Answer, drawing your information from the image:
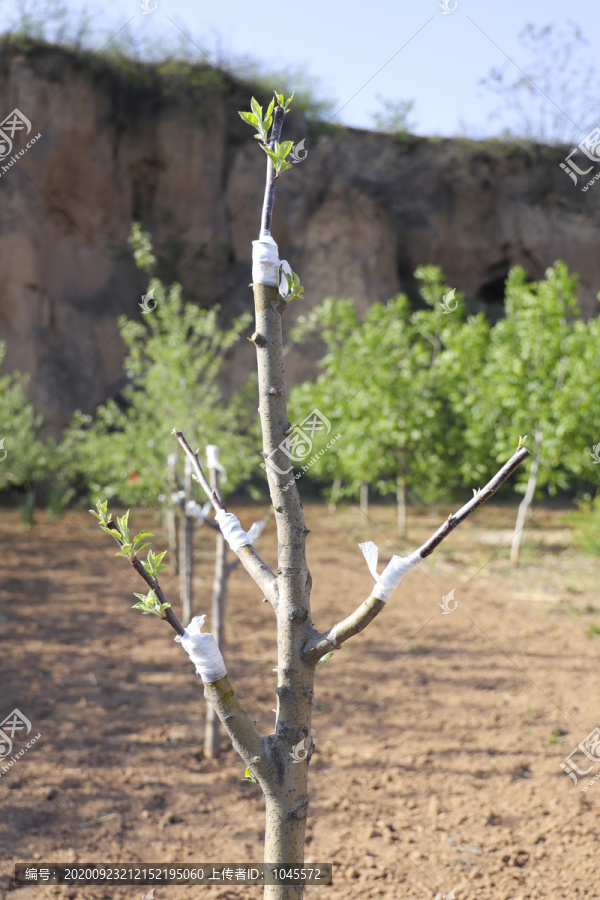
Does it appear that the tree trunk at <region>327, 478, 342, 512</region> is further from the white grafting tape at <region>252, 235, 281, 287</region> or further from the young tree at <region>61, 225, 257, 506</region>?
the white grafting tape at <region>252, 235, 281, 287</region>

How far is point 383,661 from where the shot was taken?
17.7ft

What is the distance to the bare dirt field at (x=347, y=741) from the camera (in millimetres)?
2990

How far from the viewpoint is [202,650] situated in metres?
1.64

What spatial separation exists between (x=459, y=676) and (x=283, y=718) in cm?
362

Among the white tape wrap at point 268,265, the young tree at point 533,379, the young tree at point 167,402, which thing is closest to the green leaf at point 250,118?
the white tape wrap at point 268,265

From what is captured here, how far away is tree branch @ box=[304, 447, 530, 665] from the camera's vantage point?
1.56m

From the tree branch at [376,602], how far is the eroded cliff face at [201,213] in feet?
40.7

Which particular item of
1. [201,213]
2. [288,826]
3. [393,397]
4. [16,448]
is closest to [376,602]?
[288,826]

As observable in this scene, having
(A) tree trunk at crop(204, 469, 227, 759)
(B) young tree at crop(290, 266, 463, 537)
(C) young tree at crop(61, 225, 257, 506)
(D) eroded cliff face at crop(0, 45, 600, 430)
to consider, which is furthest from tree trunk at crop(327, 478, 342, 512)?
(A) tree trunk at crop(204, 469, 227, 759)

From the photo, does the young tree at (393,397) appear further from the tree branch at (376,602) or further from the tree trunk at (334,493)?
the tree branch at (376,602)

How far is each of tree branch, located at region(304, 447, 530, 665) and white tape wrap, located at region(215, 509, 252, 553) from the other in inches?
12.4

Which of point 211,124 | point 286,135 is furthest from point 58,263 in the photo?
point 286,135

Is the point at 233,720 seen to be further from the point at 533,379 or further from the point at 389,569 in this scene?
the point at 533,379

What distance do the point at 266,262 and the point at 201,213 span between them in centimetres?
1450
